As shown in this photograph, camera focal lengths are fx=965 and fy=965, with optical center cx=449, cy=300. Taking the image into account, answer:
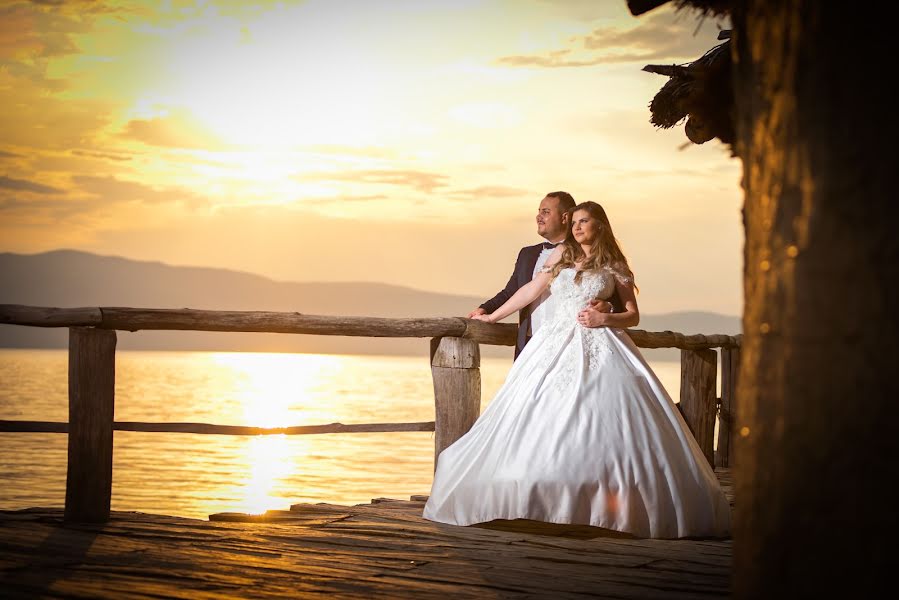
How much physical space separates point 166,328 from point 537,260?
2289 millimetres

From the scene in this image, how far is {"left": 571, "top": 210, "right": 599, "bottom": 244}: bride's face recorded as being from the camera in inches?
216

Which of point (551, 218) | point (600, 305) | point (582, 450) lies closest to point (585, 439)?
point (582, 450)

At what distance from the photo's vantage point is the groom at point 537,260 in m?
5.85

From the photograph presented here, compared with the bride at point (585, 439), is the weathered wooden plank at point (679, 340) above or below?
above

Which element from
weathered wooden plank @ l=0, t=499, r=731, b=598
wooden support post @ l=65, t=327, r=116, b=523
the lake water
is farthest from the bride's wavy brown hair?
the lake water

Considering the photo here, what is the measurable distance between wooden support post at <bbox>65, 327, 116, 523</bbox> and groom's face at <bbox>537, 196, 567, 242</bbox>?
2.58 m

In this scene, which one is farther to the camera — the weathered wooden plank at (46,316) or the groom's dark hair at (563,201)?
the groom's dark hair at (563,201)

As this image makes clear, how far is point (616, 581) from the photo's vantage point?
3.71 meters

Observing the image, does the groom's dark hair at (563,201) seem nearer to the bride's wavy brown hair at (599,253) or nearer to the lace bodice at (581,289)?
the bride's wavy brown hair at (599,253)

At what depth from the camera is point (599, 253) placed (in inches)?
217

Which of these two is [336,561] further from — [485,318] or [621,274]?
[621,274]

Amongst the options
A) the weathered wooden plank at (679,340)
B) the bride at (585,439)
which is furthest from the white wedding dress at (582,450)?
the weathered wooden plank at (679,340)

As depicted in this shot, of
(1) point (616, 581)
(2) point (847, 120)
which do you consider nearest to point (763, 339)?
(2) point (847, 120)

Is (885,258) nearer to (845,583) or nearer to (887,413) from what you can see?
(887,413)
